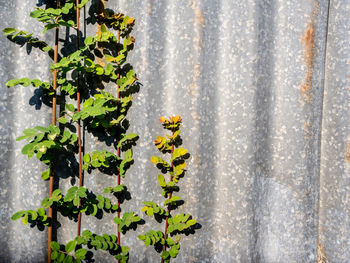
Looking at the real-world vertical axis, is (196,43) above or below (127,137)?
above

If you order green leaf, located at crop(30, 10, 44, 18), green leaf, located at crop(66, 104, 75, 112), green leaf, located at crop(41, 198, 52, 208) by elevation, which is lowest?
green leaf, located at crop(41, 198, 52, 208)

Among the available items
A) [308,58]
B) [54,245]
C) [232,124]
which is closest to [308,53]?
[308,58]

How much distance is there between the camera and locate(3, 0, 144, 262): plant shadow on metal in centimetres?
112

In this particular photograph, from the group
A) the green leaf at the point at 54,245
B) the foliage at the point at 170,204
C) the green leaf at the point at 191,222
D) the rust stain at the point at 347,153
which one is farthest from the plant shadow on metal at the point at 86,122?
the rust stain at the point at 347,153

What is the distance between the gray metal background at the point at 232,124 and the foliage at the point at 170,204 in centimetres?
4

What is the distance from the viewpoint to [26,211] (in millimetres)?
1123

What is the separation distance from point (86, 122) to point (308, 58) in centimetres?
103

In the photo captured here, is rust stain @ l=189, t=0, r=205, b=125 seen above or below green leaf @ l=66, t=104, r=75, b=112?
above

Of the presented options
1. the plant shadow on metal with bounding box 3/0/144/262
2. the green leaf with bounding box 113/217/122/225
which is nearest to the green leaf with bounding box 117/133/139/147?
the plant shadow on metal with bounding box 3/0/144/262

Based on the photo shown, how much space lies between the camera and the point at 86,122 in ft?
3.93

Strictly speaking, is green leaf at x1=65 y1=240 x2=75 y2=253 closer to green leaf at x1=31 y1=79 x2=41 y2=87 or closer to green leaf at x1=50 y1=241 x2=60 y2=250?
green leaf at x1=50 y1=241 x2=60 y2=250

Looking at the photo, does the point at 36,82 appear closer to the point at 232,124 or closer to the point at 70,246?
the point at 70,246

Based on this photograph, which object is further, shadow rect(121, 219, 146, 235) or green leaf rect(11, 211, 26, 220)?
shadow rect(121, 219, 146, 235)

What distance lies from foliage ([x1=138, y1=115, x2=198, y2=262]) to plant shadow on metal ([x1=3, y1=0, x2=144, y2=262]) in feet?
0.33
